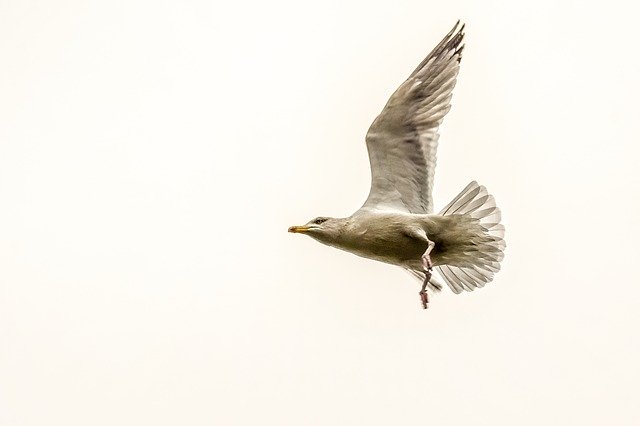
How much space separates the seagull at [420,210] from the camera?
1119 centimetres

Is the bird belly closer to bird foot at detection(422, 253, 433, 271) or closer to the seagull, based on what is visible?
the seagull

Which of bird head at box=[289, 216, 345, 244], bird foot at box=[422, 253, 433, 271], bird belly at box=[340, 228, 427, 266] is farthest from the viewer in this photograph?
bird head at box=[289, 216, 345, 244]

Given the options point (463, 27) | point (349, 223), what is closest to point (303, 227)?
point (349, 223)

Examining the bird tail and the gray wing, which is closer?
the bird tail

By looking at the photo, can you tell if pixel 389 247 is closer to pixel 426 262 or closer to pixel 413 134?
pixel 426 262

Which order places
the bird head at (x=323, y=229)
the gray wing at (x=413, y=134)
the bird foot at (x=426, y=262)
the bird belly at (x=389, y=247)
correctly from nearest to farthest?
1. the bird foot at (x=426, y=262)
2. the bird belly at (x=389, y=247)
3. the bird head at (x=323, y=229)
4. the gray wing at (x=413, y=134)

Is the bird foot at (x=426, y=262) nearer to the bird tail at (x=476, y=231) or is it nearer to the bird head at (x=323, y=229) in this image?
the bird tail at (x=476, y=231)

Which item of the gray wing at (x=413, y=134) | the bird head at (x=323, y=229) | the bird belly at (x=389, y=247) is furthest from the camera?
the gray wing at (x=413, y=134)

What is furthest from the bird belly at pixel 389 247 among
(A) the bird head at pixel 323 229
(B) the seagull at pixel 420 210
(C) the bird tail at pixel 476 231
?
(C) the bird tail at pixel 476 231

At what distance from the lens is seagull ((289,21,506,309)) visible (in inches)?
440

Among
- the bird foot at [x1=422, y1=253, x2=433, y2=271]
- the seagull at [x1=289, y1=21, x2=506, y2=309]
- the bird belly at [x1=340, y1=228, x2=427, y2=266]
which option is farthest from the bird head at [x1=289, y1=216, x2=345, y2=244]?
the bird foot at [x1=422, y1=253, x2=433, y2=271]

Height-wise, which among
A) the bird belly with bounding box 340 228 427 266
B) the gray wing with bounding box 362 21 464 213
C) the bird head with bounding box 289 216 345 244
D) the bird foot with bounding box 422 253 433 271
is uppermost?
the gray wing with bounding box 362 21 464 213

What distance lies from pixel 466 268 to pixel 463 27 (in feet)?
7.59

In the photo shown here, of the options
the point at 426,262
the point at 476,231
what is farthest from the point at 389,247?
the point at 476,231
